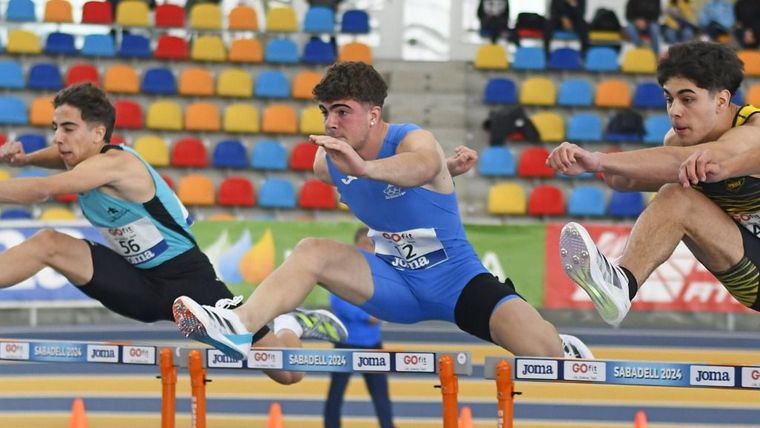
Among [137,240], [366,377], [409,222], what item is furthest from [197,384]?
[366,377]

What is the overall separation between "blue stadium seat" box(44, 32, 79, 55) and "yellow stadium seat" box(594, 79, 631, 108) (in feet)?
22.7

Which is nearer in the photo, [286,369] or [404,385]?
[286,369]

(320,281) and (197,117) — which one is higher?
(197,117)

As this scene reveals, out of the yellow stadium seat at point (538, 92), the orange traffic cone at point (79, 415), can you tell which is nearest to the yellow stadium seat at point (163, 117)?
the yellow stadium seat at point (538, 92)

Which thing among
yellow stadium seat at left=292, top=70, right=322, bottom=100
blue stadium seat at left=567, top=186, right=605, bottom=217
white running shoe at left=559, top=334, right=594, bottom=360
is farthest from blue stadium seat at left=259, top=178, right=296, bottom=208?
white running shoe at left=559, top=334, right=594, bottom=360

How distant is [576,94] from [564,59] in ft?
1.89

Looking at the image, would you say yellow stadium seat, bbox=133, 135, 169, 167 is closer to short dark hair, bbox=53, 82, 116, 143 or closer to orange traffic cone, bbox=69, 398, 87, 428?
orange traffic cone, bbox=69, 398, 87, 428

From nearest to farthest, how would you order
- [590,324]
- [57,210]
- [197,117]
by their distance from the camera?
[590,324]
[57,210]
[197,117]

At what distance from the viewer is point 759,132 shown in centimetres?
488

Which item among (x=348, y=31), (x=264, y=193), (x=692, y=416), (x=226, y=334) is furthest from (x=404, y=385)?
(x=348, y=31)

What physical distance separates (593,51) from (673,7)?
1.40 m

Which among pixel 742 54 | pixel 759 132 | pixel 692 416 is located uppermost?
pixel 742 54

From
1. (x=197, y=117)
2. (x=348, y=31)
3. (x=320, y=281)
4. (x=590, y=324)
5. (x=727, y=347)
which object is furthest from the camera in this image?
(x=348, y=31)

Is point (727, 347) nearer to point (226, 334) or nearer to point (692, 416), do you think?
point (692, 416)
